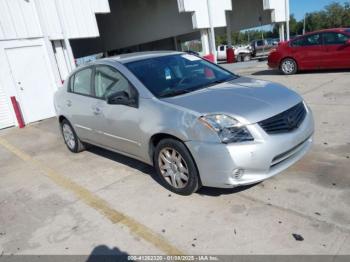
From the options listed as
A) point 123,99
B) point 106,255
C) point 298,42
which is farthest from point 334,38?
point 106,255

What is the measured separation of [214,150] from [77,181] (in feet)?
8.24

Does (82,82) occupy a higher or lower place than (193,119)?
higher

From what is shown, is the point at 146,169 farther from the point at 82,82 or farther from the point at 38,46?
the point at 38,46

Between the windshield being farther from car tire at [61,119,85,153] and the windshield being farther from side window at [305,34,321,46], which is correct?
side window at [305,34,321,46]

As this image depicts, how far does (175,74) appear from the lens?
4.36 m

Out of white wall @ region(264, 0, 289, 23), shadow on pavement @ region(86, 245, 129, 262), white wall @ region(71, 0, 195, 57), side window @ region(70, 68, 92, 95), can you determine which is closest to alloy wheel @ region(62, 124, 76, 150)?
side window @ region(70, 68, 92, 95)

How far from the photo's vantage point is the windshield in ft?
13.3

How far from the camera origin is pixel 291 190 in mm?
3602

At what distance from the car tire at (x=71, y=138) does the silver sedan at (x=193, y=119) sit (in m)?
0.79

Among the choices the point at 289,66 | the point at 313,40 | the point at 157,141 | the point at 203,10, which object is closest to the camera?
the point at 157,141

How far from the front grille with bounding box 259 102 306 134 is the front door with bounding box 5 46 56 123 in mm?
8559

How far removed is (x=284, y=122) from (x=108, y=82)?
2.47 meters

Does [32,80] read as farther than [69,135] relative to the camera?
Yes

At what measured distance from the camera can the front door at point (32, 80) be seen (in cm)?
959
